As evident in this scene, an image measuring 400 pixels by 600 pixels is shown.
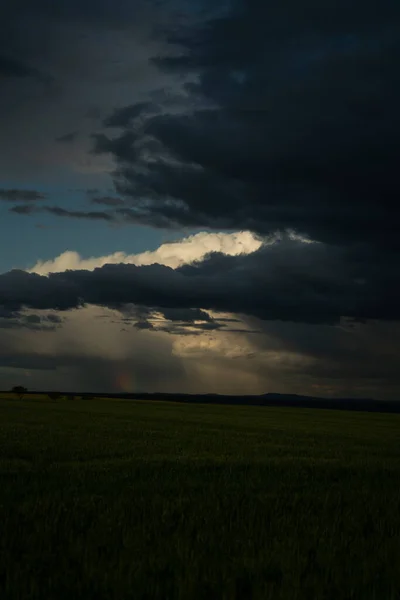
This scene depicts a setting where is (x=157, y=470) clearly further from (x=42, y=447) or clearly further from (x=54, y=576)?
(x=54, y=576)

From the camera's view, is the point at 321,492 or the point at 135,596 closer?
the point at 135,596

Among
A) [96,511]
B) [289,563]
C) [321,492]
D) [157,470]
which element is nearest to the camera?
[289,563]

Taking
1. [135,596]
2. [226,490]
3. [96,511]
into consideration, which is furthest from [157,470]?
[135,596]

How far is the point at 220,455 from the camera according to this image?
22500 mm

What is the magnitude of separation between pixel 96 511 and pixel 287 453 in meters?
14.9

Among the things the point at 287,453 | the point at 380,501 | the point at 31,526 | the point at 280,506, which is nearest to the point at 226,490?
the point at 280,506

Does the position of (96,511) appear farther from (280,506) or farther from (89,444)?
(89,444)

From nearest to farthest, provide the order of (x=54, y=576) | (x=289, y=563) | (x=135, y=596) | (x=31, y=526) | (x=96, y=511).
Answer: (x=135, y=596), (x=54, y=576), (x=289, y=563), (x=31, y=526), (x=96, y=511)

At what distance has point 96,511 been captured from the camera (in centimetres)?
1130

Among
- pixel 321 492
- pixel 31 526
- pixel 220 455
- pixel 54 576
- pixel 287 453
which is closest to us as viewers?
pixel 54 576

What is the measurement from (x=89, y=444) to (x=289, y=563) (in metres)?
18.2

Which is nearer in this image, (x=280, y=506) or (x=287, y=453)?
(x=280, y=506)

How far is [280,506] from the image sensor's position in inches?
492

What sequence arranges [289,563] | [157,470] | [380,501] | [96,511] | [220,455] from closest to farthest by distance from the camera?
[289,563] < [96,511] < [380,501] < [157,470] < [220,455]
